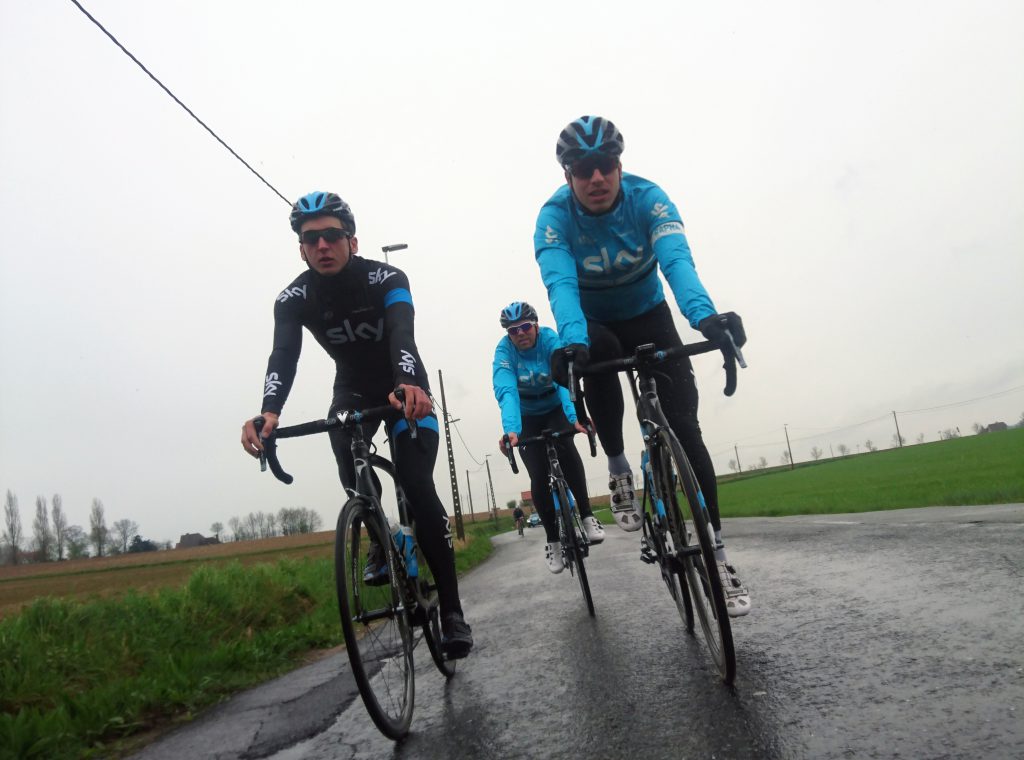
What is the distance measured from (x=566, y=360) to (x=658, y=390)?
0.79m

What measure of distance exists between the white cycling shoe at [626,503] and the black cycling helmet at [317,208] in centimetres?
217

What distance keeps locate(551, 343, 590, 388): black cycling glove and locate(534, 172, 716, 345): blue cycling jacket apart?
0.48ft

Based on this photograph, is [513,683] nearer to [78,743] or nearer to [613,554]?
[78,743]

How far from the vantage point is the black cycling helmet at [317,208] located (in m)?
3.75

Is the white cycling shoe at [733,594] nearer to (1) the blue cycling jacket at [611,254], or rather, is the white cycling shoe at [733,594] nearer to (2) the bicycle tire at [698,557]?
(2) the bicycle tire at [698,557]

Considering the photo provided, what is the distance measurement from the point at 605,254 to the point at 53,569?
164 feet

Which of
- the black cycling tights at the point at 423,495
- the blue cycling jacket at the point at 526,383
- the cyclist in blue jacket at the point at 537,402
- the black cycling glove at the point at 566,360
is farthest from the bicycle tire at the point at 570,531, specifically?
the black cycling glove at the point at 566,360

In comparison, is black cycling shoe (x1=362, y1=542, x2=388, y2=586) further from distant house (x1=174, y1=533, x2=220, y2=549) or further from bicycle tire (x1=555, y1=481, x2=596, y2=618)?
distant house (x1=174, y1=533, x2=220, y2=549)

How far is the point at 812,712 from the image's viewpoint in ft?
7.77

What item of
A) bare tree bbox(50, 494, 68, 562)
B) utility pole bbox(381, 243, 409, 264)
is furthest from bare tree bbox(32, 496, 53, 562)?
utility pole bbox(381, 243, 409, 264)

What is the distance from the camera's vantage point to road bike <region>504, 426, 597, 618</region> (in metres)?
5.86

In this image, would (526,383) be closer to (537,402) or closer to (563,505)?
Result: (537,402)

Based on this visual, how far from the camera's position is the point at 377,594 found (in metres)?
3.31

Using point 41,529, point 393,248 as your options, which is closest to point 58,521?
point 41,529
